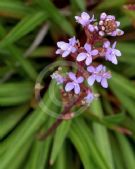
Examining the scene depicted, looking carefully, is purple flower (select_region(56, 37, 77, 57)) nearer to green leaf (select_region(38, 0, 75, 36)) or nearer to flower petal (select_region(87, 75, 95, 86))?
flower petal (select_region(87, 75, 95, 86))

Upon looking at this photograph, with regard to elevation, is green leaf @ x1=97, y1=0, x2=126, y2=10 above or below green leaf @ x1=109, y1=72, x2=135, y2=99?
above

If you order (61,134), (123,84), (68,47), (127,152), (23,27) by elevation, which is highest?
(23,27)

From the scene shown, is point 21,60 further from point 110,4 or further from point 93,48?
point 93,48

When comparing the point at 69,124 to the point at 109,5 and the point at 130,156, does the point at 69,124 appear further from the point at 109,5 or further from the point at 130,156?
the point at 109,5

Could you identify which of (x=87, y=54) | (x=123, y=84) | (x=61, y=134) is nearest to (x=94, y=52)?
(x=87, y=54)

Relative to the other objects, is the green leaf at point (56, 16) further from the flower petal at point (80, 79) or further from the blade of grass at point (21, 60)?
the flower petal at point (80, 79)

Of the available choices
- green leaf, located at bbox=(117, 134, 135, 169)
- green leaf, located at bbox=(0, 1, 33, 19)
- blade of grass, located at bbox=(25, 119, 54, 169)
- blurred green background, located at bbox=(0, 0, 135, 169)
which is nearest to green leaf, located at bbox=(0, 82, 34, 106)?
blurred green background, located at bbox=(0, 0, 135, 169)

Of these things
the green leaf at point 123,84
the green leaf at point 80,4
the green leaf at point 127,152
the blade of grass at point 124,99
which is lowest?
the green leaf at point 127,152

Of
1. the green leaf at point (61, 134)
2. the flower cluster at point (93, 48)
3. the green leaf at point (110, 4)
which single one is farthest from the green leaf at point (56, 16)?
the flower cluster at point (93, 48)

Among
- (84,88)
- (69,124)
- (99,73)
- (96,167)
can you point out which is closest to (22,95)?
(69,124)
